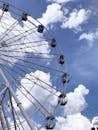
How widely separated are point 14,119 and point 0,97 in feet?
11.9

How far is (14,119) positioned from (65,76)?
1436 centimetres

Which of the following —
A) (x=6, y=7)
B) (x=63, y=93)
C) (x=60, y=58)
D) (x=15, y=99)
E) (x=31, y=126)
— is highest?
(x=6, y=7)

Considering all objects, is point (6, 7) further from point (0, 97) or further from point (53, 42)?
point (0, 97)

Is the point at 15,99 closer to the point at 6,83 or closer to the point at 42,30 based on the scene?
the point at 6,83

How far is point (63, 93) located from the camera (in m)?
65.6

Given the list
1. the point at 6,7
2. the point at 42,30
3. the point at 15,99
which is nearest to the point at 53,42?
the point at 42,30

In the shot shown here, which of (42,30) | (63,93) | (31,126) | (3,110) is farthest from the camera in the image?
(42,30)

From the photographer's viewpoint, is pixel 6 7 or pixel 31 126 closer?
pixel 31 126

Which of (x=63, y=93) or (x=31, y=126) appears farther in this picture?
(x=63, y=93)

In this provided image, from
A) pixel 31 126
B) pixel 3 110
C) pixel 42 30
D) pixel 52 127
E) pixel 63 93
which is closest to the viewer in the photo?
pixel 31 126

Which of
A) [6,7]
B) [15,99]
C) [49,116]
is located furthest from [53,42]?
[15,99]

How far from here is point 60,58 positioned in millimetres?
70312

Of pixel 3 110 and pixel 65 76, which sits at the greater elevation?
pixel 65 76

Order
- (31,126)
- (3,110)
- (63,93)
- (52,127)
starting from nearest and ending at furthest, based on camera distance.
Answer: (31,126) < (3,110) < (52,127) < (63,93)
